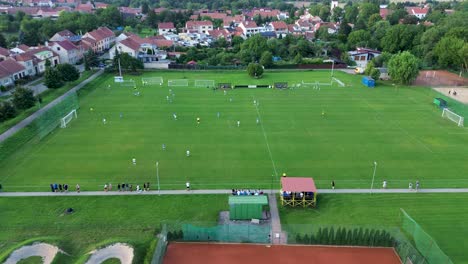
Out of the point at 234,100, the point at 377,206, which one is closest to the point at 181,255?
the point at 377,206

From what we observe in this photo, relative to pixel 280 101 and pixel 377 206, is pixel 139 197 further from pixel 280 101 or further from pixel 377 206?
pixel 280 101

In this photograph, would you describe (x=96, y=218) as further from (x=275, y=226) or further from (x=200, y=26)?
(x=200, y=26)

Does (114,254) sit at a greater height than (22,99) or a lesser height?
lesser

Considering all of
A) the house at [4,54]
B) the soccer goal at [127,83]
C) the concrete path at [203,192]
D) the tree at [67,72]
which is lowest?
the concrete path at [203,192]

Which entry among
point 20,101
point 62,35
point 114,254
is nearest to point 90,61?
point 62,35

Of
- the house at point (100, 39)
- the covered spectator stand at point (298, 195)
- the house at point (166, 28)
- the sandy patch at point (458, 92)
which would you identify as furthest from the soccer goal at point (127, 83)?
the house at point (166, 28)

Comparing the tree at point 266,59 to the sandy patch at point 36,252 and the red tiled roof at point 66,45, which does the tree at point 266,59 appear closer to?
the red tiled roof at point 66,45
